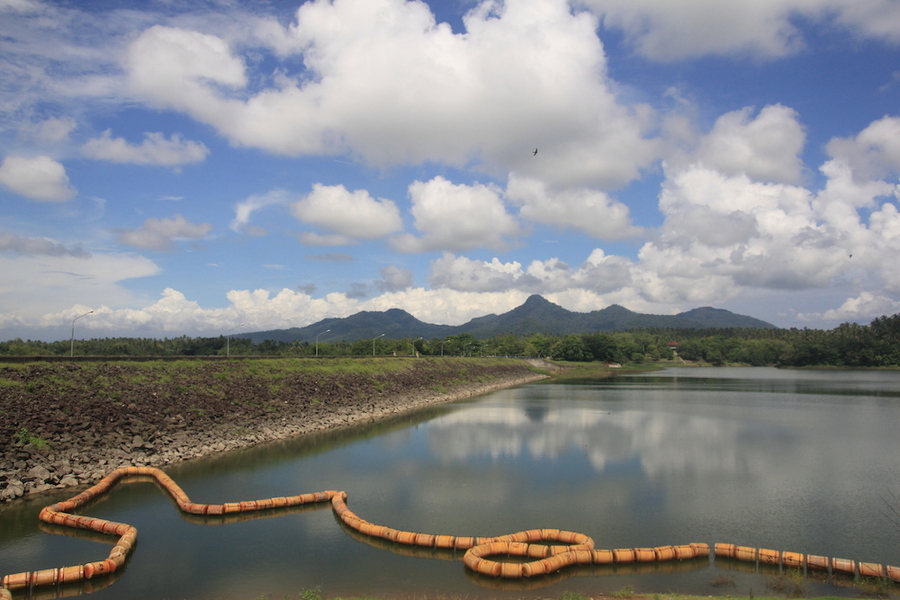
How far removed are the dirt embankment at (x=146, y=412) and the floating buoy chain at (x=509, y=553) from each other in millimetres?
4038

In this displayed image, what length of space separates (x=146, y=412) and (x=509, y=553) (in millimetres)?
19195

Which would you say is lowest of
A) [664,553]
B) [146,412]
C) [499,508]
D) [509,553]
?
[499,508]

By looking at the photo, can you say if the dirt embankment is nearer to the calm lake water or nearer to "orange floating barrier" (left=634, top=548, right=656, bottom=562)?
the calm lake water

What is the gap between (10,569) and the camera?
39.0 ft

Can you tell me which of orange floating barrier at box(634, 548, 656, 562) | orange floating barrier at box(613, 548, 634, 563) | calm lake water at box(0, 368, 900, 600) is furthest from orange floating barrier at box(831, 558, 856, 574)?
orange floating barrier at box(613, 548, 634, 563)

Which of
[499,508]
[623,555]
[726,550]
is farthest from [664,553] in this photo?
[499,508]

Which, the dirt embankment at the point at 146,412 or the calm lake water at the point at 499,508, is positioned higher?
the dirt embankment at the point at 146,412

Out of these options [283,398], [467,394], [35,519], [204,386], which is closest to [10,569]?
[35,519]

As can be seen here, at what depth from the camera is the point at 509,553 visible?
1266cm

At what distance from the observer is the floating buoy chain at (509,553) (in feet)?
36.9

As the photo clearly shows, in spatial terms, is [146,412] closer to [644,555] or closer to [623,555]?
[623,555]

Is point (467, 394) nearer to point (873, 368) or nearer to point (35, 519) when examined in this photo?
point (35, 519)

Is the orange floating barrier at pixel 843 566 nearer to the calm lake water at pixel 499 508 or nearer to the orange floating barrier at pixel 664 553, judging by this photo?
the calm lake water at pixel 499 508

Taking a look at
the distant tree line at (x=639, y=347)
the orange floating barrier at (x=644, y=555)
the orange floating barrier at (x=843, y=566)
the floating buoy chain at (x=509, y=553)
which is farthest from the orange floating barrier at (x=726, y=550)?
the distant tree line at (x=639, y=347)
